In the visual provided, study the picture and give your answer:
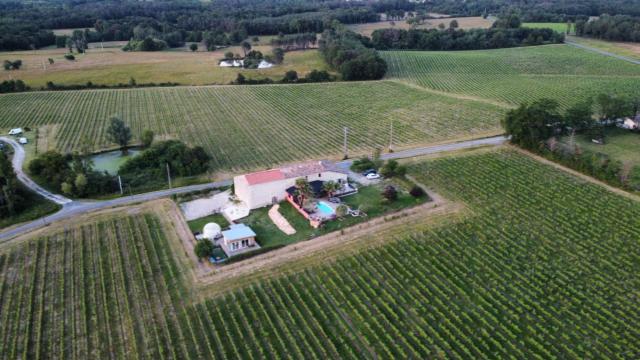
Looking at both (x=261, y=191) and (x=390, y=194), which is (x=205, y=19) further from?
(x=390, y=194)

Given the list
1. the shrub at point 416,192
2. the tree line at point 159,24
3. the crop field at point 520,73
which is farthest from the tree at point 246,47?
the shrub at point 416,192

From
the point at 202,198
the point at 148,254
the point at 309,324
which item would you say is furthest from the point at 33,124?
the point at 309,324

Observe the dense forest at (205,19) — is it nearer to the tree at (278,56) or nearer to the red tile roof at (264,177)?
the tree at (278,56)

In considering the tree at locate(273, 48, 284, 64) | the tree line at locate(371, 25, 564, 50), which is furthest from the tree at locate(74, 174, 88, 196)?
the tree line at locate(371, 25, 564, 50)

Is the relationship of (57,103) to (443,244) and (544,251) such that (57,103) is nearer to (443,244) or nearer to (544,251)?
(443,244)

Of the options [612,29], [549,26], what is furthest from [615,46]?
[549,26]

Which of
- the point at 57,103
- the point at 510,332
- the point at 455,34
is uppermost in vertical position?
the point at 455,34

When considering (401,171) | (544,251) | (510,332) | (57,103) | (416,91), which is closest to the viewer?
(510,332)
